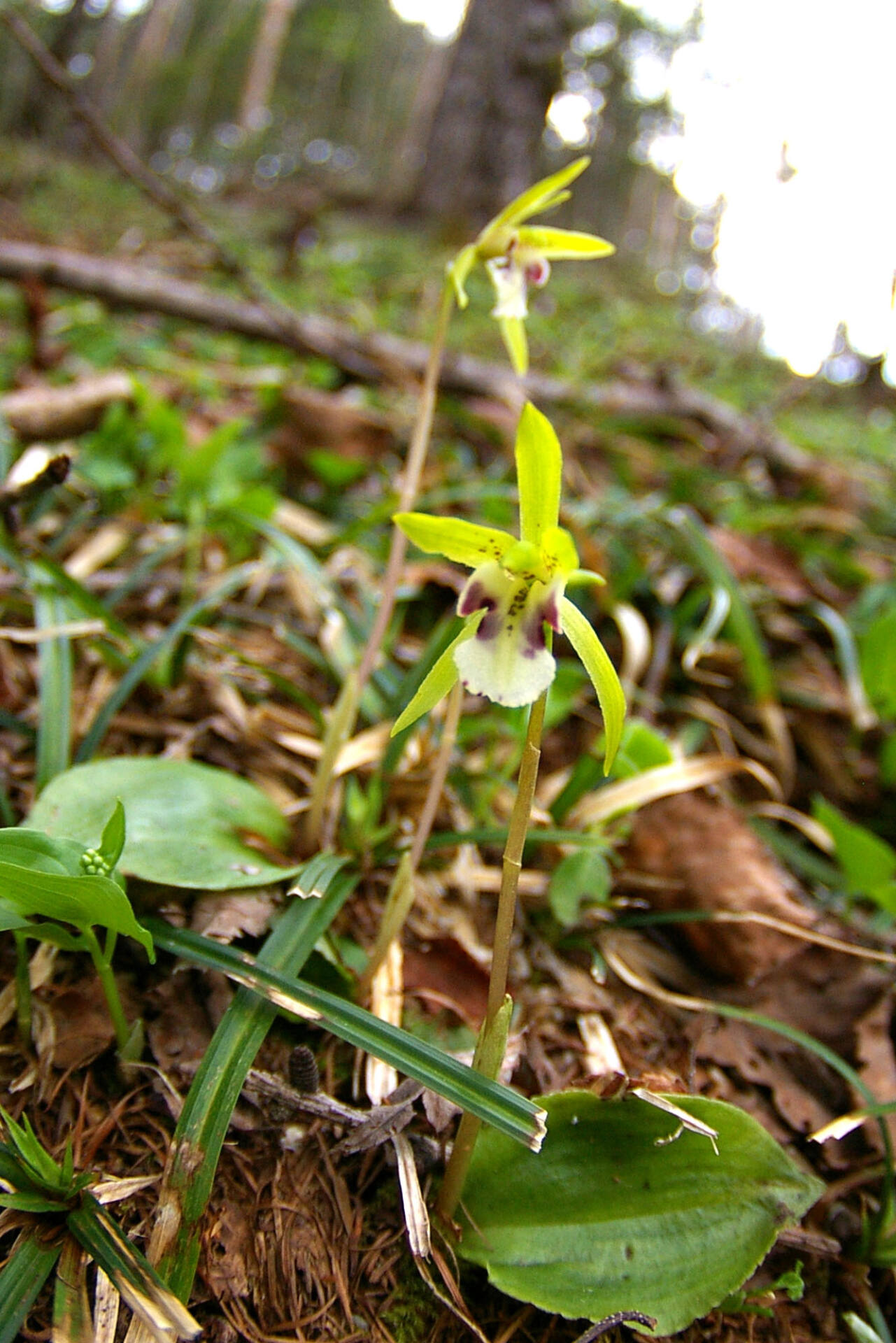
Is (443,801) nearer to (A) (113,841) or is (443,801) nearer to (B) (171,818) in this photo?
(B) (171,818)

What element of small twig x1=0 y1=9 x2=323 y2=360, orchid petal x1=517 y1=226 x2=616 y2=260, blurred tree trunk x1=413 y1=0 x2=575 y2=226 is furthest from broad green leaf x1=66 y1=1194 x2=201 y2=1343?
blurred tree trunk x1=413 y1=0 x2=575 y2=226

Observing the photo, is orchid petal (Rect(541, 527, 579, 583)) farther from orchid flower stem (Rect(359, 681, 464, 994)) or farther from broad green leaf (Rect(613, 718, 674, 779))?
broad green leaf (Rect(613, 718, 674, 779))

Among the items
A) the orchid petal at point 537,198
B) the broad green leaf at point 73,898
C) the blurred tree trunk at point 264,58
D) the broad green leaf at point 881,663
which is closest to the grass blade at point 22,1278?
the broad green leaf at point 73,898

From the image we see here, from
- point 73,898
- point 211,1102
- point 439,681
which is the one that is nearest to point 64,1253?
point 211,1102

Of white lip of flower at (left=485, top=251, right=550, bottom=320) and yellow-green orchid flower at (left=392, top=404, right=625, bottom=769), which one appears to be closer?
yellow-green orchid flower at (left=392, top=404, right=625, bottom=769)

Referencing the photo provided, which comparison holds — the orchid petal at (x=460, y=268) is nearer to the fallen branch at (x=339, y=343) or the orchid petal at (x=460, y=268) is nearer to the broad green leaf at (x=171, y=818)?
the broad green leaf at (x=171, y=818)
